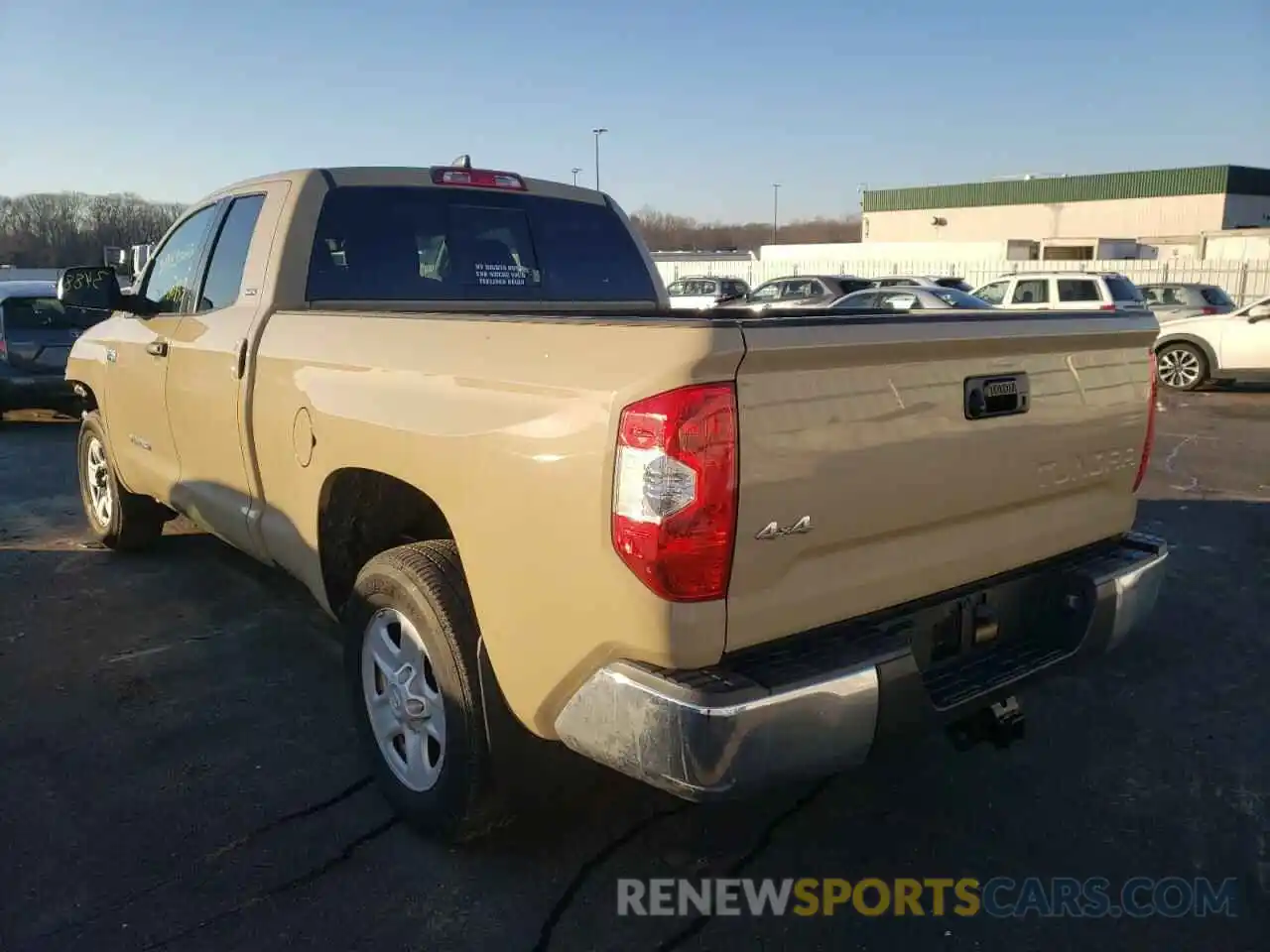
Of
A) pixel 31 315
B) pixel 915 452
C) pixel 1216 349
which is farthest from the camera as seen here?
pixel 1216 349

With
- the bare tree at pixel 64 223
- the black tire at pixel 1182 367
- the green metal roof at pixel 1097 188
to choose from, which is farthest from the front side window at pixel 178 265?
the green metal roof at pixel 1097 188

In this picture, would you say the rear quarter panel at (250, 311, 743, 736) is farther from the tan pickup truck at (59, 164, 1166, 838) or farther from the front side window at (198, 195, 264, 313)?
the front side window at (198, 195, 264, 313)

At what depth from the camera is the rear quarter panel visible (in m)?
2.22

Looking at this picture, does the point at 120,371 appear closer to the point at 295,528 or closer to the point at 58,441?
the point at 295,528

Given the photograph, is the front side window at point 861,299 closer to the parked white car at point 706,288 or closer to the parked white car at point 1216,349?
the parked white car at point 1216,349

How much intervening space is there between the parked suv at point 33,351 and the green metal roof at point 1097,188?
59251 mm

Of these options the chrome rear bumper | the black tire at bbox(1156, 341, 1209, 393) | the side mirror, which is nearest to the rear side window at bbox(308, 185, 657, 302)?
the side mirror

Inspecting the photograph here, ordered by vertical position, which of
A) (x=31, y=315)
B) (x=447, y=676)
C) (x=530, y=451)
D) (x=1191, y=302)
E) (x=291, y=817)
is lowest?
(x=291, y=817)

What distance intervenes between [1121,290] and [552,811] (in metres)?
18.4

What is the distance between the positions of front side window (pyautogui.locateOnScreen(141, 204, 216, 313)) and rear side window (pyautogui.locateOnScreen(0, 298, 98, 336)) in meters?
7.28

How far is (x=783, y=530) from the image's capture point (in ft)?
7.50

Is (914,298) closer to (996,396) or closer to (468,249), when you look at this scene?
(468,249)

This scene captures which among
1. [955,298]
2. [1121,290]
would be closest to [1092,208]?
[1121,290]

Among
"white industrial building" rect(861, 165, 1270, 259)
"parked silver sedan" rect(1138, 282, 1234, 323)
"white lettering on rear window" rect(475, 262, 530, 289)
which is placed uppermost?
"white industrial building" rect(861, 165, 1270, 259)
